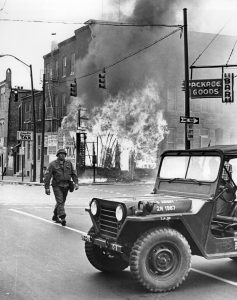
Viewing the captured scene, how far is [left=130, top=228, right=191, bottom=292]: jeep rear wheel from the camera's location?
597cm

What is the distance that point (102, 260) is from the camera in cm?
704

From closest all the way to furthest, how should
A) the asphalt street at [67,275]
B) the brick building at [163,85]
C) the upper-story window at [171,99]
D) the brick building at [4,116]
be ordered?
the asphalt street at [67,275] < the brick building at [163,85] < the upper-story window at [171,99] < the brick building at [4,116]


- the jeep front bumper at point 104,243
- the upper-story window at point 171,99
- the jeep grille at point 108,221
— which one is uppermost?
the upper-story window at point 171,99

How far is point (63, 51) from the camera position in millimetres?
42344

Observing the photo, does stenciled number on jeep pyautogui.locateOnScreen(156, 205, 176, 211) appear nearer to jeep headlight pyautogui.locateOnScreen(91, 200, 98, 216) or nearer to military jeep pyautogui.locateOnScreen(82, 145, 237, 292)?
military jeep pyautogui.locateOnScreen(82, 145, 237, 292)

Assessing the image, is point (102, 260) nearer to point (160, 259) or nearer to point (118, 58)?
point (160, 259)

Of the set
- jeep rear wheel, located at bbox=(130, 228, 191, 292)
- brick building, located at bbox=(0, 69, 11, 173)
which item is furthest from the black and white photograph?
brick building, located at bbox=(0, 69, 11, 173)

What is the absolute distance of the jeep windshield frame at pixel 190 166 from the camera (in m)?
6.87

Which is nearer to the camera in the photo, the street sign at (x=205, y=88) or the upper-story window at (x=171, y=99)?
the street sign at (x=205, y=88)

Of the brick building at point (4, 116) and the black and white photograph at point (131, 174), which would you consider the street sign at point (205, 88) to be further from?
the brick building at point (4, 116)

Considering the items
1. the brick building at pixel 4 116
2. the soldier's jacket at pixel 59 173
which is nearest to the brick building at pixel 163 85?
the brick building at pixel 4 116

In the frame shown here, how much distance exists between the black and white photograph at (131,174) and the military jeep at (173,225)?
0.05 ft

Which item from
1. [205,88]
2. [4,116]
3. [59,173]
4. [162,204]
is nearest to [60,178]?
[59,173]

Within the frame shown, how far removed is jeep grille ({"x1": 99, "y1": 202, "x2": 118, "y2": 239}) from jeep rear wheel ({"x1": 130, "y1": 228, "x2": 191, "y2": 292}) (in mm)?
532
